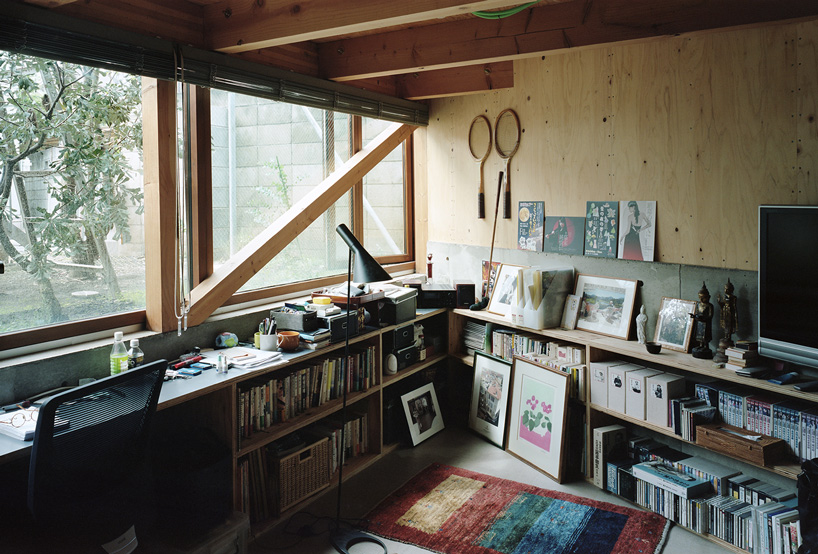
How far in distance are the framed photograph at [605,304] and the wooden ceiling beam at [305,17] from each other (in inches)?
63.7

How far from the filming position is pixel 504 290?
4070 mm

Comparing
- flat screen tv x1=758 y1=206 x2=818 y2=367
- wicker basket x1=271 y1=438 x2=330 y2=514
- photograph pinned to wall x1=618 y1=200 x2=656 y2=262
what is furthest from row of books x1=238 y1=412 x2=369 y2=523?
flat screen tv x1=758 y1=206 x2=818 y2=367

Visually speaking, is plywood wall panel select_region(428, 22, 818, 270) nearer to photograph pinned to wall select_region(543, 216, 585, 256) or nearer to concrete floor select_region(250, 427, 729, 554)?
photograph pinned to wall select_region(543, 216, 585, 256)

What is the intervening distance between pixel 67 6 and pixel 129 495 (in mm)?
1932

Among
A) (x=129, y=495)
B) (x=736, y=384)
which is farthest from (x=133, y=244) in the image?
(x=736, y=384)

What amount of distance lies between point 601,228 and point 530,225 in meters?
0.55

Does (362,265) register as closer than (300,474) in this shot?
Yes

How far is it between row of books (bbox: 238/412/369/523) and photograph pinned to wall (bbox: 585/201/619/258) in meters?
1.89

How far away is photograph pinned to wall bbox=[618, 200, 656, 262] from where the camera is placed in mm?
3320

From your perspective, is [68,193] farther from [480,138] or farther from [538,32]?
[480,138]

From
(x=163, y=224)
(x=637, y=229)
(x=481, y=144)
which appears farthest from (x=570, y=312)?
(x=163, y=224)

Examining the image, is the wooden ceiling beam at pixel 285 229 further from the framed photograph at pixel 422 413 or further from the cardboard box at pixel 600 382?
the cardboard box at pixel 600 382

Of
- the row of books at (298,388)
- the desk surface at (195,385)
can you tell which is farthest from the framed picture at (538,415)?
the desk surface at (195,385)

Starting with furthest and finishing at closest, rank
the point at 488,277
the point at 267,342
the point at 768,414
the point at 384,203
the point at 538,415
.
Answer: the point at 384,203
the point at 488,277
the point at 538,415
the point at 267,342
the point at 768,414
